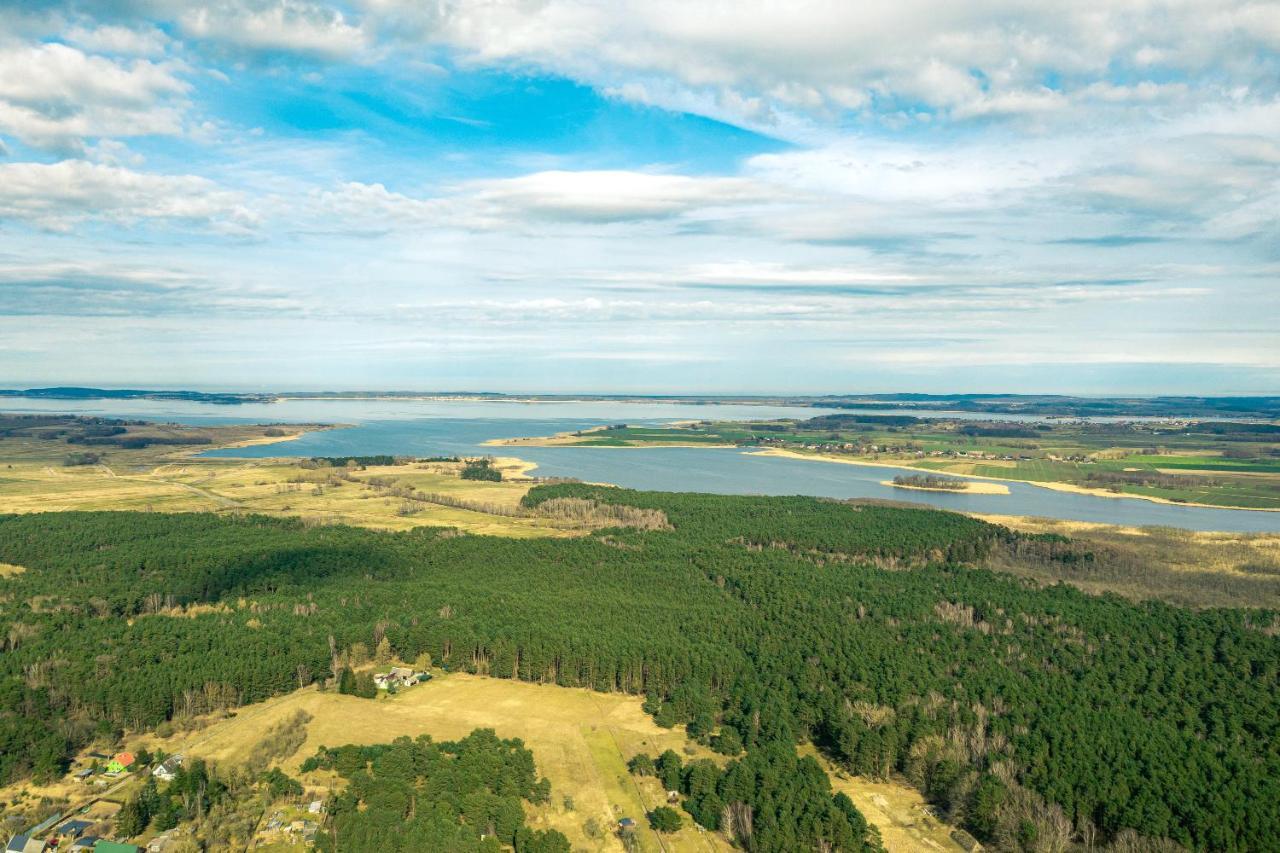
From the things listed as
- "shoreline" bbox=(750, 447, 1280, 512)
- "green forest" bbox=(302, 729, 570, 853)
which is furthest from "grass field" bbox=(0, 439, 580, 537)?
"shoreline" bbox=(750, 447, 1280, 512)

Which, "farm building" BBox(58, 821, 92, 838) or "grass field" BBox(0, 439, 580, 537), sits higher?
"grass field" BBox(0, 439, 580, 537)

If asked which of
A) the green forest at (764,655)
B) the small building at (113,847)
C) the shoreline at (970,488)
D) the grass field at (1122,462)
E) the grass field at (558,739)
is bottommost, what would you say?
the grass field at (558,739)

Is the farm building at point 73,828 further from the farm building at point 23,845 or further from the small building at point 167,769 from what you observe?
the small building at point 167,769

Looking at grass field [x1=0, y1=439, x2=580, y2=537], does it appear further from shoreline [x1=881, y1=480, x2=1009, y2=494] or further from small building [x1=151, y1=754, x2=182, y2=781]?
shoreline [x1=881, y1=480, x2=1009, y2=494]

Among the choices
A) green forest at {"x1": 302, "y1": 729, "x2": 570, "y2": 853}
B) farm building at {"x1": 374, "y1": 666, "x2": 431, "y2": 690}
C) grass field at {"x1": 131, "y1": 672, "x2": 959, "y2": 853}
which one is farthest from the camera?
farm building at {"x1": 374, "y1": 666, "x2": 431, "y2": 690}

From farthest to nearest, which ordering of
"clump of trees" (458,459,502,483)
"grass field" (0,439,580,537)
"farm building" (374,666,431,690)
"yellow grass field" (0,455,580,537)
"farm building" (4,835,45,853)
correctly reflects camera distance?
"clump of trees" (458,459,502,483) < "grass field" (0,439,580,537) < "yellow grass field" (0,455,580,537) < "farm building" (374,666,431,690) < "farm building" (4,835,45,853)

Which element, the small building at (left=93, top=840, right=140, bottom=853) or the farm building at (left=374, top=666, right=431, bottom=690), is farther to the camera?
the farm building at (left=374, top=666, right=431, bottom=690)

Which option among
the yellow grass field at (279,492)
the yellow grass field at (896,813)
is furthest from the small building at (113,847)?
the yellow grass field at (279,492)
